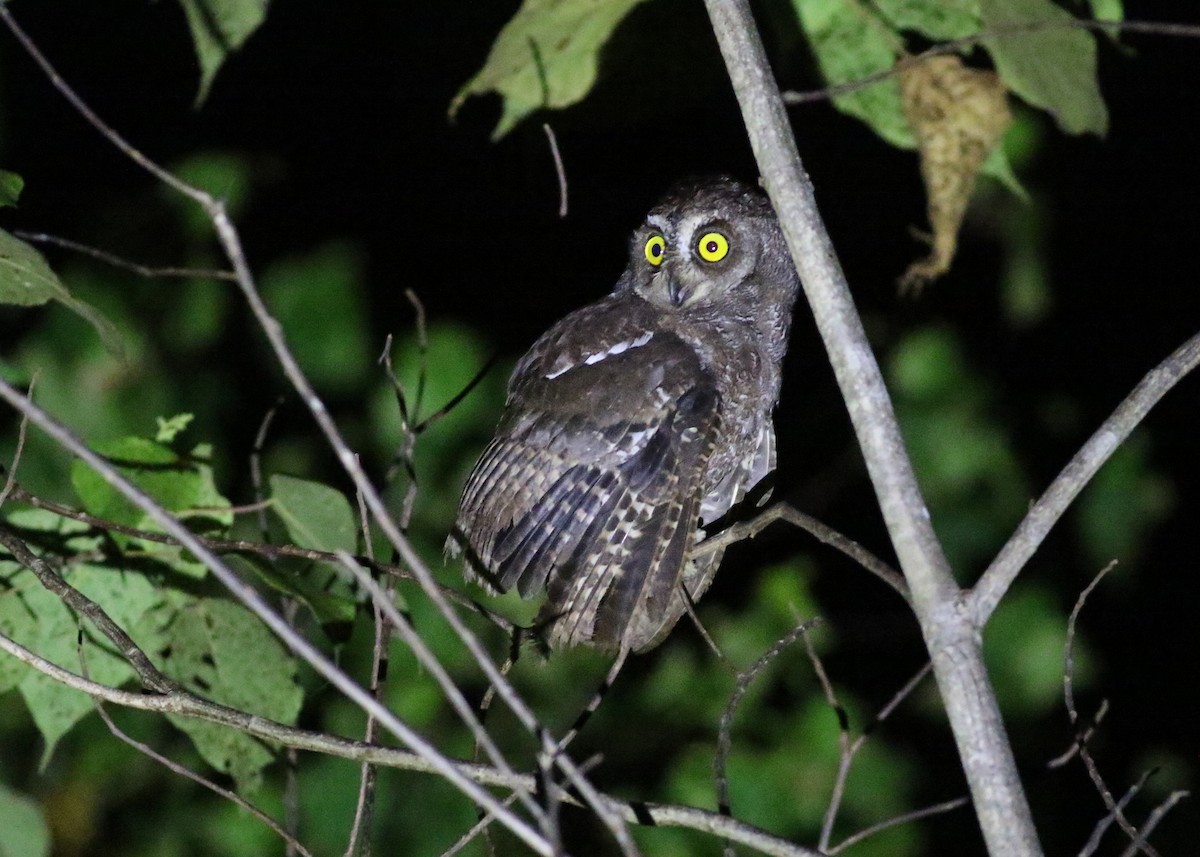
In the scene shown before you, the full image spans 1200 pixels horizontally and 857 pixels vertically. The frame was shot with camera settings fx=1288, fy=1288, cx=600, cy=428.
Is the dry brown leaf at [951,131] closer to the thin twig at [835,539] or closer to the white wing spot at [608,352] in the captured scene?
the white wing spot at [608,352]

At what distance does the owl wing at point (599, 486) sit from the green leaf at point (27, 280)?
115cm

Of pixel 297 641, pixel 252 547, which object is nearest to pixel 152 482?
pixel 252 547

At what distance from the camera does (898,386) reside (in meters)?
5.60

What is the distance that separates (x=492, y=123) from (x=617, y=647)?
253cm

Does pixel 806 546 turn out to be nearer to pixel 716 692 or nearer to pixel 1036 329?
pixel 716 692

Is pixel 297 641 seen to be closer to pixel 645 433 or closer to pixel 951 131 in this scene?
pixel 645 433

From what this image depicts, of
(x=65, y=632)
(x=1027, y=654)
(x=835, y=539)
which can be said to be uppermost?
(x=835, y=539)

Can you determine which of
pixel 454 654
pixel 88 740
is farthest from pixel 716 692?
pixel 88 740

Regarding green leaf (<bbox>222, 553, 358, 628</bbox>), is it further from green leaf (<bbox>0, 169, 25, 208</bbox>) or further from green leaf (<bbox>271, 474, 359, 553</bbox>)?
green leaf (<bbox>0, 169, 25, 208</bbox>)

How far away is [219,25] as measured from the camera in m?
2.12

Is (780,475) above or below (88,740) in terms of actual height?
above

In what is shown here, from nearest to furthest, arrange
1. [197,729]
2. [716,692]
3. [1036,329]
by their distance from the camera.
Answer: [197,729] < [716,692] < [1036,329]

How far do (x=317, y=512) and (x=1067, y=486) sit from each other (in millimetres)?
1320

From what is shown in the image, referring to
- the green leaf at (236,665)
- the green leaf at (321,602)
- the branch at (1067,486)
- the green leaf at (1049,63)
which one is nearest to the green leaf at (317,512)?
the green leaf at (321,602)
